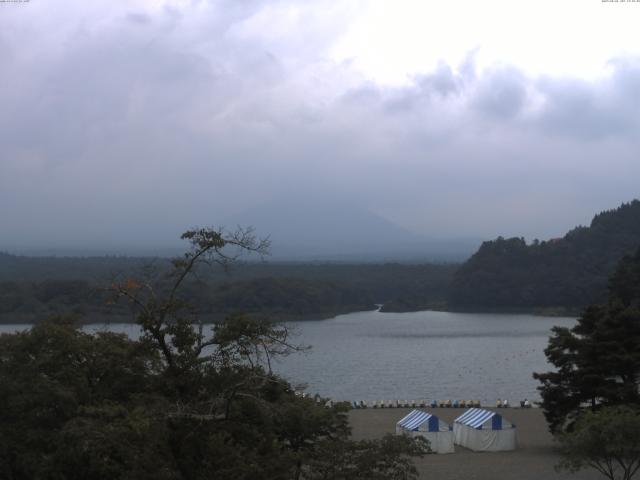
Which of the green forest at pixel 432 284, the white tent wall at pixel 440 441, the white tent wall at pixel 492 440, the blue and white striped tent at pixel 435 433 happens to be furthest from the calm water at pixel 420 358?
the white tent wall at pixel 492 440

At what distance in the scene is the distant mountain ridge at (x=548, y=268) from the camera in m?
70.6

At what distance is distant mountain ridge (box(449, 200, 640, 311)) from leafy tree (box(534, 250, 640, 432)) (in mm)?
51285

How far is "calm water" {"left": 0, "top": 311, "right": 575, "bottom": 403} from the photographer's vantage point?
94.5 ft

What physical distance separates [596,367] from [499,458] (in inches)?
97.4

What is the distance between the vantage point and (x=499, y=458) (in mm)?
16266

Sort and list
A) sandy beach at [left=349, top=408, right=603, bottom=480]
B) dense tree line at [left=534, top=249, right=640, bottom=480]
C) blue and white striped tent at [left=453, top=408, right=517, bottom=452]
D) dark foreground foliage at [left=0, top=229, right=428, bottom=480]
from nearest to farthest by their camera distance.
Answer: dark foreground foliage at [left=0, top=229, right=428, bottom=480] < sandy beach at [left=349, top=408, right=603, bottom=480] < dense tree line at [left=534, top=249, right=640, bottom=480] < blue and white striped tent at [left=453, top=408, right=517, bottom=452]

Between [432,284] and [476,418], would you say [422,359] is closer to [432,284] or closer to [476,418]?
[476,418]

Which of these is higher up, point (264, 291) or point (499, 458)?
point (264, 291)

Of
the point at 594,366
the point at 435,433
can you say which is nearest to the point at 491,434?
the point at 435,433

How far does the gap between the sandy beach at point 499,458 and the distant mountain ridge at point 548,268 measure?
48155 mm

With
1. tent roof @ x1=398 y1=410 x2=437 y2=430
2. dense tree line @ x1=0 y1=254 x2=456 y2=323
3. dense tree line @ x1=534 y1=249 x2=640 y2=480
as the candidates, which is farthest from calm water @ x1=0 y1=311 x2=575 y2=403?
dense tree line @ x1=534 y1=249 x2=640 y2=480

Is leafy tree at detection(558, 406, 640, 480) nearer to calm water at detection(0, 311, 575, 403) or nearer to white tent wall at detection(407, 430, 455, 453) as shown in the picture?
white tent wall at detection(407, 430, 455, 453)

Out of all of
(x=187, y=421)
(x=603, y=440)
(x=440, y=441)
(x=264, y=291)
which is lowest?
(x=440, y=441)

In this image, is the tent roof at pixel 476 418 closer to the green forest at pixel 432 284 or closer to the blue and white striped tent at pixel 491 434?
the blue and white striped tent at pixel 491 434
